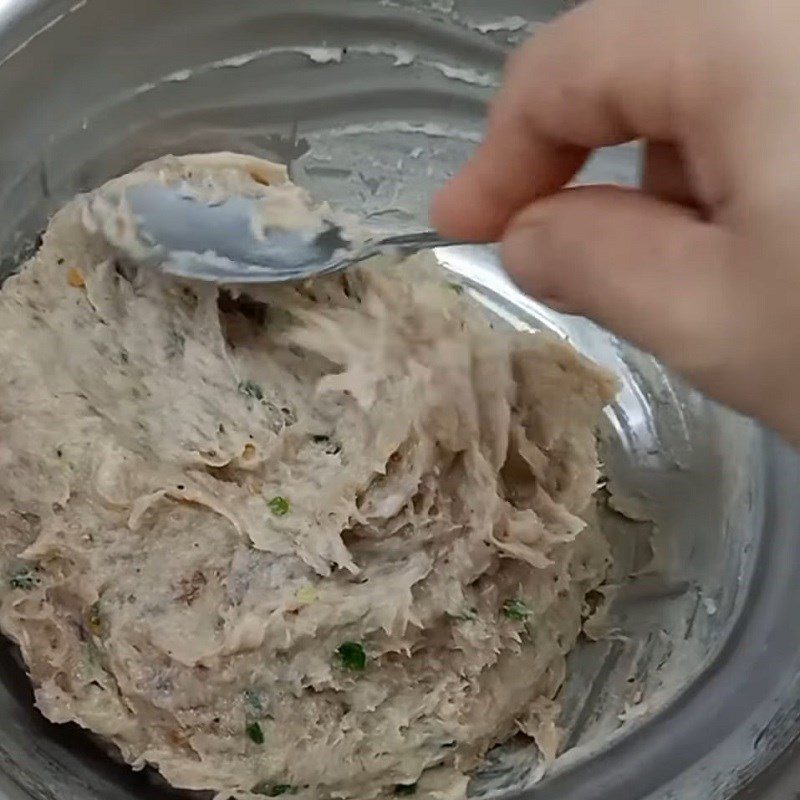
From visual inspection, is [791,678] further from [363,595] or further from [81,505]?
[81,505]

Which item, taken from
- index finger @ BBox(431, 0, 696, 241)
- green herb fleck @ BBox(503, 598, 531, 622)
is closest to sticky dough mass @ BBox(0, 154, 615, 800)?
green herb fleck @ BBox(503, 598, 531, 622)

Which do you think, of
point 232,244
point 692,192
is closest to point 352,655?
point 232,244

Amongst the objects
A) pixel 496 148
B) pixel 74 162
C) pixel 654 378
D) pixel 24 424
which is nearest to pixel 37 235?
pixel 74 162

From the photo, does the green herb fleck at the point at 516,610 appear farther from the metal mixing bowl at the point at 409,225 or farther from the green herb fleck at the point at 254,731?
the green herb fleck at the point at 254,731

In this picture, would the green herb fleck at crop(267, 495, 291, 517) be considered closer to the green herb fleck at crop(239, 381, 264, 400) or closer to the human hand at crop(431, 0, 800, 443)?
the green herb fleck at crop(239, 381, 264, 400)

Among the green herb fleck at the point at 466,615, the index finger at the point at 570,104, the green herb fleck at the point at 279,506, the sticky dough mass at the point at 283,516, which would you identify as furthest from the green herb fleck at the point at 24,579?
the index finger at the point at 570,104
